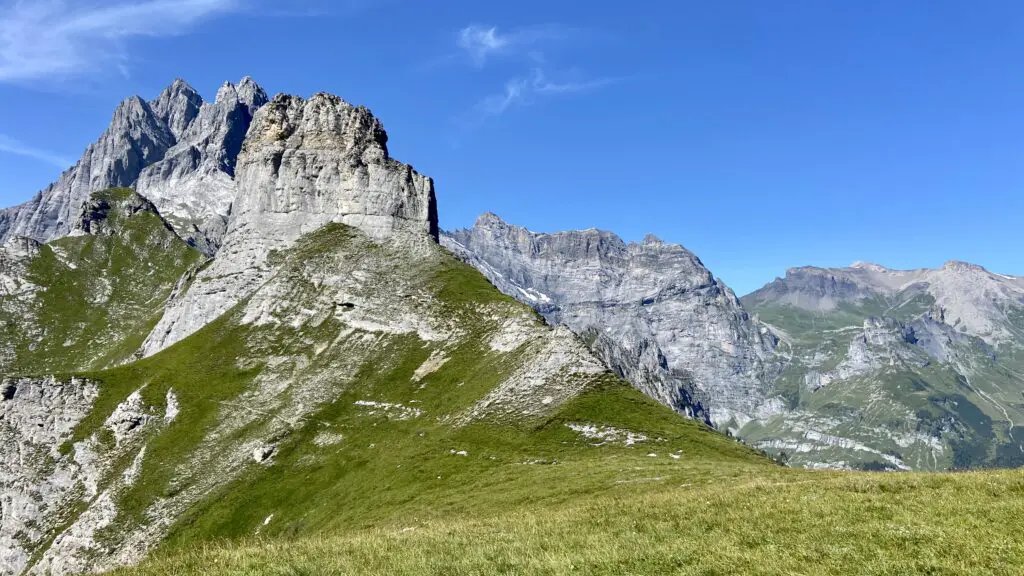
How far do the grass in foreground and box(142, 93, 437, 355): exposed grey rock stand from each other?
148466 millimetres

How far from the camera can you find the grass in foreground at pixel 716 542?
50.8ft

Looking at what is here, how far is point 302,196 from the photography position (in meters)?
181

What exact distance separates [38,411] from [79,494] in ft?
105

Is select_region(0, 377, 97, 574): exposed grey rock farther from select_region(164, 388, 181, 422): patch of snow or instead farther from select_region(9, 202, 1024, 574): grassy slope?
select_region(164, 388, 181, 422): patch of snow

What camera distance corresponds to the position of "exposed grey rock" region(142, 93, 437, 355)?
6624 inches

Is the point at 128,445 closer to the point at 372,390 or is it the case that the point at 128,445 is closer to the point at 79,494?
the point at 79,494

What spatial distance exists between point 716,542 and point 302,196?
590 feet

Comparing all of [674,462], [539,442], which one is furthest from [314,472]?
[674,462]

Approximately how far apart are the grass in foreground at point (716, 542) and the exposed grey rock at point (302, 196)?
148 meters

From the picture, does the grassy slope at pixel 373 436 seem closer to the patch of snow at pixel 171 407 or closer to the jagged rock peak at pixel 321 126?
the patch of snow at pixel 171 407

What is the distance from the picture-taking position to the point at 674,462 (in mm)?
57719

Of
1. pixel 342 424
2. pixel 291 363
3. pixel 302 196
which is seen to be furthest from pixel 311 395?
pixel 302 196

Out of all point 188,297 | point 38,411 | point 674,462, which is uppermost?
point 188,297

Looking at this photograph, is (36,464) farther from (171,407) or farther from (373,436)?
(373,436)
